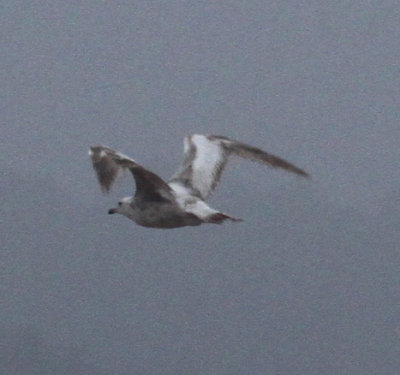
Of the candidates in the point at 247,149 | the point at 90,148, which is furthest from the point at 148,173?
the point at 247,149

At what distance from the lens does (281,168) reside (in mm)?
17031

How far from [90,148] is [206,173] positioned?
2182mm

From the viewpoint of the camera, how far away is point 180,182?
687 inches

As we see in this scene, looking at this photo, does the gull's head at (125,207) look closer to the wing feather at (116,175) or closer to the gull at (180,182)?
the gull at (180,182)

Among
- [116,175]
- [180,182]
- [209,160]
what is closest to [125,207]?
[116,175]

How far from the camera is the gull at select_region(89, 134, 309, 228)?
1530 centimetres

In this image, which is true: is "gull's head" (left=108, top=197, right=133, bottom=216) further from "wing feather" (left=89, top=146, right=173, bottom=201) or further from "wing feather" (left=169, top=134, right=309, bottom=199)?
"wing feather" (left=169, top=134, right=309, bottom=199)

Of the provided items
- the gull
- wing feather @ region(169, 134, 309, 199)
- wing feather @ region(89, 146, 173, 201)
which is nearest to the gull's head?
the gull

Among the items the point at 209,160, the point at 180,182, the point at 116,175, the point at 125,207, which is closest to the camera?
the point at 116,175

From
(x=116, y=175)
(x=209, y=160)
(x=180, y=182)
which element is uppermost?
(x=209, y=160)

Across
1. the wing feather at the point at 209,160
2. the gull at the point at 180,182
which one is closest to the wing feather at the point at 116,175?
the gull at the point at 180,182

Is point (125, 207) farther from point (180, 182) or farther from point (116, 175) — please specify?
point (180, 182)

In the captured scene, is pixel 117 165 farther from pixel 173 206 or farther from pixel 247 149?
pixel 247 149

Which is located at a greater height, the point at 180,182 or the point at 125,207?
the point at 180,182
